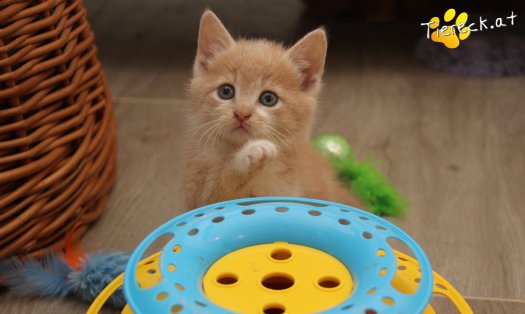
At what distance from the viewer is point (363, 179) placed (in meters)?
1.61

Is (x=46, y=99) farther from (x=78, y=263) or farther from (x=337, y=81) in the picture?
(x=337, y=81)

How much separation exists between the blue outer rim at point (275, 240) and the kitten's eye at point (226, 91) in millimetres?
286

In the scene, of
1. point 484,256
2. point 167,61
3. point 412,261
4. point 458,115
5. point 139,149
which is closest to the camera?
point 412,261

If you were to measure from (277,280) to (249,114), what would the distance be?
0.39 meters

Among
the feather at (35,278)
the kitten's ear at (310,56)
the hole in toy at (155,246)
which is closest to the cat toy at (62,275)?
the feather at (35,278)

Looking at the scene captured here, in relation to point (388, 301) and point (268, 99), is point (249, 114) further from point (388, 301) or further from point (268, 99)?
point (388, 301)

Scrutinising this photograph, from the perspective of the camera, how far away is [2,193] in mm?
1244

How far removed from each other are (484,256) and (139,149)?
43.6 inches

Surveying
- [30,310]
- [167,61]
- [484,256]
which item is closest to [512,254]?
[484,256]

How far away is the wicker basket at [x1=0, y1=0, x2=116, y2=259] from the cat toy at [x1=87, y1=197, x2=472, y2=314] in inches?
16.5

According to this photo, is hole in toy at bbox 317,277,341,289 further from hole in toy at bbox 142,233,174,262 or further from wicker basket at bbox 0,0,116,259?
wicker basket at bbox 0,0,116,259

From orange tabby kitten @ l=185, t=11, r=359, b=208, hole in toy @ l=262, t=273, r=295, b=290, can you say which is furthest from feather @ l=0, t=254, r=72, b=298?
hole in toy @ l=262, t=273, r=295, b=290

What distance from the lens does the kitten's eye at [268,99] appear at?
127 centimetres

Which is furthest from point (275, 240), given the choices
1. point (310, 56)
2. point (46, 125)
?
point (46, 125)
